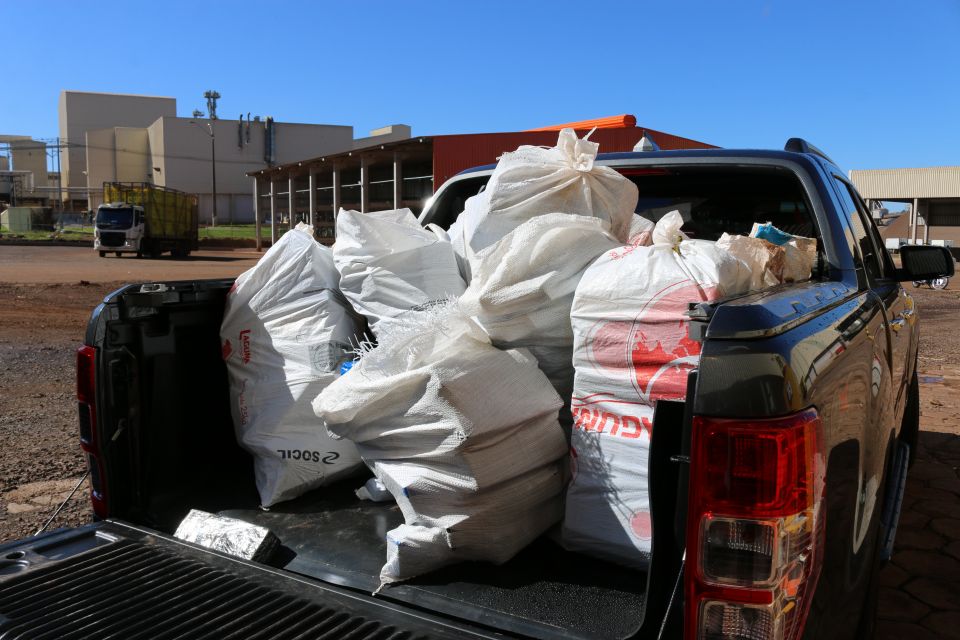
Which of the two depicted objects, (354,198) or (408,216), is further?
(354,198)

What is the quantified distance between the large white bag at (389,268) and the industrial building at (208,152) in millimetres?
62847

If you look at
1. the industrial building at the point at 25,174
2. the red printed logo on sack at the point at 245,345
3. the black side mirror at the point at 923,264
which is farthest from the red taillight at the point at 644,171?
the industrial building at the point at 25,174

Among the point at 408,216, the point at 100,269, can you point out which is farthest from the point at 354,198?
the point at 408,216

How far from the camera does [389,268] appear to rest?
2.49 metres

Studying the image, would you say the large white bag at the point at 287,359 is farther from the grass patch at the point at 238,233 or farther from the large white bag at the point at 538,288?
the grass patch at the point at 238,233

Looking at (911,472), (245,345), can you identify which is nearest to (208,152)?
(911,472)

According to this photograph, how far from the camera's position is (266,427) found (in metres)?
2.47

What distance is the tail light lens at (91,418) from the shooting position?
2254 millimetres

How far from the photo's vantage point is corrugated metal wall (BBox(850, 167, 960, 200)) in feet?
114

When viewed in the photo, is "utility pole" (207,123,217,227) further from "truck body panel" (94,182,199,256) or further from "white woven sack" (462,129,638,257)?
"white woven sack" (462,129,638,257)

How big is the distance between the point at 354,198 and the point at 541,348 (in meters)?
34.6

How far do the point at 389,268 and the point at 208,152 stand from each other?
6667 cm

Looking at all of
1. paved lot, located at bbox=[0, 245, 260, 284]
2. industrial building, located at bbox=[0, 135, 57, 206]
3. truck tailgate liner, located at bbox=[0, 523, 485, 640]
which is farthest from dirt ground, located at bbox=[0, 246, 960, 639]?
industrial building, located at bbox=[0, 135, 57, 206]

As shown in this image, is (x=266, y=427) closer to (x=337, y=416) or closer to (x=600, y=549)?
(x=337, y=416)
